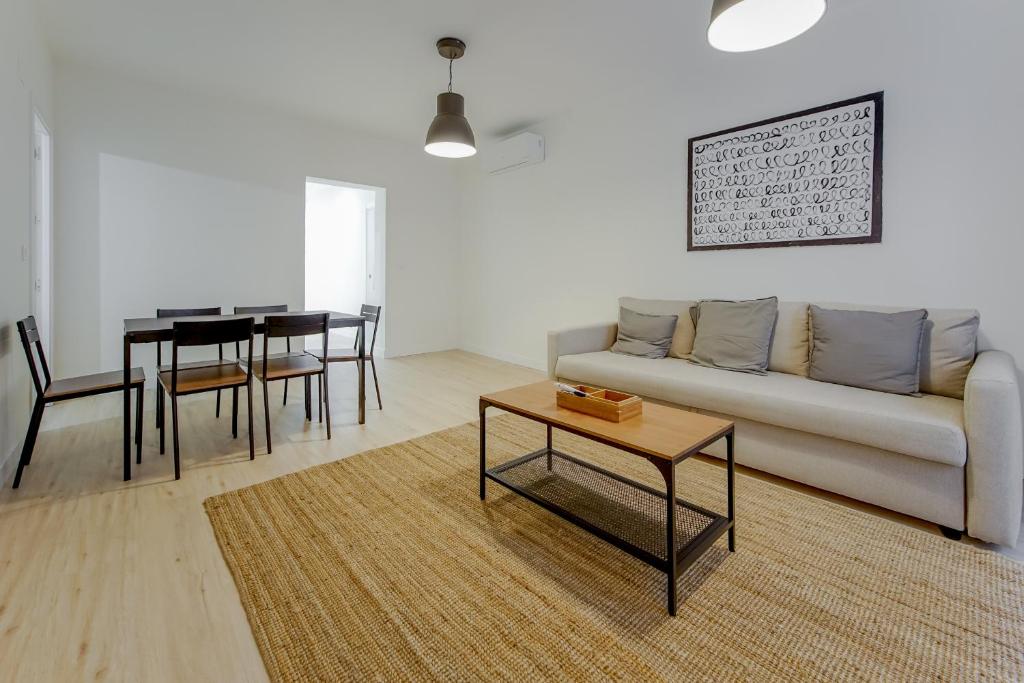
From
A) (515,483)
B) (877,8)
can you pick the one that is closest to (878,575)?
(515,483)

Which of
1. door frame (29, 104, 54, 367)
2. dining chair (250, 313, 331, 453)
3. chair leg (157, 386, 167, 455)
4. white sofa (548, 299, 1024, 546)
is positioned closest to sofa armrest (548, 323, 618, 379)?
white sofa (548, 299, 1024, 546)

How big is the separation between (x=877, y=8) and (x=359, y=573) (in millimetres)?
3965

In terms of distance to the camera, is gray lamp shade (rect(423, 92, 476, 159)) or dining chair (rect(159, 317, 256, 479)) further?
gray lamp shade (rect(423, 92, 476, 159))

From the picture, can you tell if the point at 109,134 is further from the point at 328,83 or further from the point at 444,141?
the point at 444,141

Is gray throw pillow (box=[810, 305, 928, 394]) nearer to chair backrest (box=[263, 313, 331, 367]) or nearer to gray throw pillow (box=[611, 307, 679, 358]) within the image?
gray throw pillow (box=[611, 307, 679, 358])

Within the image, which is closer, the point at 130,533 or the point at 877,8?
the point at 130,533

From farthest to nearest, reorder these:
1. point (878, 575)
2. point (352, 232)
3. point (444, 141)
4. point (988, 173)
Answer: point (352, 232) → point (444, 141) → point (988, 173) → point (878, 575)

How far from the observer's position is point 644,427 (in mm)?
1660

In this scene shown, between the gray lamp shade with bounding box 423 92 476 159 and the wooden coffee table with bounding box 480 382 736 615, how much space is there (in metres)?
1.89

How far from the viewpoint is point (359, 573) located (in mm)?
1564

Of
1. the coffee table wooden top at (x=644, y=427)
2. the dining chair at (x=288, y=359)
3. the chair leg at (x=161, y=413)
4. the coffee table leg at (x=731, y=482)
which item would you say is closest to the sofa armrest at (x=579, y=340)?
the coffee table wooden top at (x=644, y=427)

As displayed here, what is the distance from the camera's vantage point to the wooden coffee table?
4.69 feet

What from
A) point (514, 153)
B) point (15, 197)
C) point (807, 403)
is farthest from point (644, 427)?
point (514, 153)

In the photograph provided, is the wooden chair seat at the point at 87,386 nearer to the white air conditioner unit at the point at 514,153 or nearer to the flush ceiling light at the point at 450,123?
the flush ceiling light at the point at 450,123
